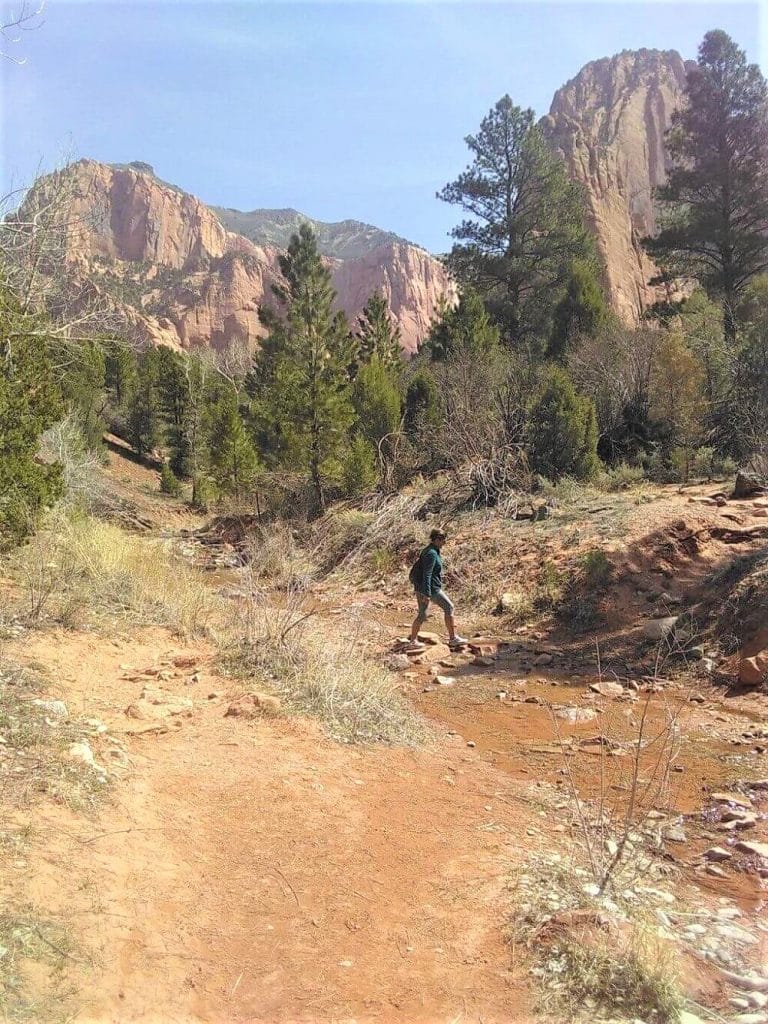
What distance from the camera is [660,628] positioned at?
8367mm

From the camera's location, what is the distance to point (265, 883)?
326 centimetres

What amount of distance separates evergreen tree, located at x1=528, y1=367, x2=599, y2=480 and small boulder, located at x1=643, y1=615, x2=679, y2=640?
7.43 meters

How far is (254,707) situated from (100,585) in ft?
11.1

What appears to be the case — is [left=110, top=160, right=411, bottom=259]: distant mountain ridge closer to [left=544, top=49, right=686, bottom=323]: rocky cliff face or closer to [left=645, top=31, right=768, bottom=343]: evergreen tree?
[left=544, top=49, right=686, bottom=323]: rocky cliff face

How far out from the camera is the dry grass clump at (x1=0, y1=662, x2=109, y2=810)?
3.54 m

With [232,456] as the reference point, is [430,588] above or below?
below

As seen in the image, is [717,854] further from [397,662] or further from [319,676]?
[397,662]

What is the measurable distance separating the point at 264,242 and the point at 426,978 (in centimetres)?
13916

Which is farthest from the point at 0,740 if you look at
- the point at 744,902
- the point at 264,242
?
the point at 264,242

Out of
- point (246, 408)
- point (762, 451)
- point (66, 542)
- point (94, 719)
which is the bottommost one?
point (94, 719)

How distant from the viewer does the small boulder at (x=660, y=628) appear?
8234mm

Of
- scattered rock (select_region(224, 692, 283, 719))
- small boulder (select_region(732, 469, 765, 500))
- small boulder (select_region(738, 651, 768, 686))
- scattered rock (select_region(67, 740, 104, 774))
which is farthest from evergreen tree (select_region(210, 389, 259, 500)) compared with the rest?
scattered rock (select_region(67, 740, 104, 774))

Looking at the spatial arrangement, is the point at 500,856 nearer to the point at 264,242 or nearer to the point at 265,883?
the point at 265,883

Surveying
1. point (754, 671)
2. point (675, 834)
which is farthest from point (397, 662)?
point (675, 834)
